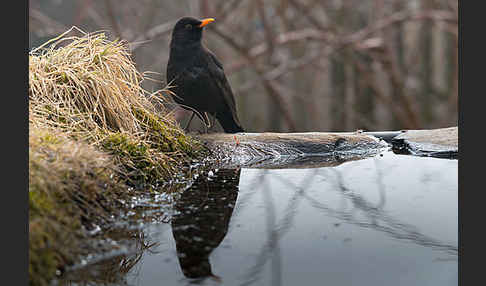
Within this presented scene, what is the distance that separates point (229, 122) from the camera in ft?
13.0

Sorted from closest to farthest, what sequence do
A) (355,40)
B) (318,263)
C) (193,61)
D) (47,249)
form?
(47,249)
(318,263)
(193,61)
(355,40)

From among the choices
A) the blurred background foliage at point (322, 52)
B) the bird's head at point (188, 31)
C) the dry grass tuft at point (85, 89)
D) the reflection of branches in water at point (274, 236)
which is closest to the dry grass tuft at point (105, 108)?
the dry grass tuft at point (85, 89)

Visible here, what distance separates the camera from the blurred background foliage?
7137 mm

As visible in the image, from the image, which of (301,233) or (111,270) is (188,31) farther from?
(111,270)

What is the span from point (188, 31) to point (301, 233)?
2227 millimetres

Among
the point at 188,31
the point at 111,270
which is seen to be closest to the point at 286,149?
the point at 188,31

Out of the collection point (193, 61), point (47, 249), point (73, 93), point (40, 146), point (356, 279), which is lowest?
point (356, 279)

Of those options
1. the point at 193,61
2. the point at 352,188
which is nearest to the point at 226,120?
the point at 193,61

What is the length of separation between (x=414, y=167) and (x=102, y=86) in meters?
1.88

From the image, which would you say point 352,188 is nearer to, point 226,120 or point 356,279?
point 356,279

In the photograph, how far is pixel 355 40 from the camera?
22.5 ft

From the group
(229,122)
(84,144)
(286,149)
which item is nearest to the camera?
(84,144)

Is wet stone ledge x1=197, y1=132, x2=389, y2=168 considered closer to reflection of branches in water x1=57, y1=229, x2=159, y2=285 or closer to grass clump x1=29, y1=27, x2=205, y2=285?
grass clump x1=29, y1=27, x2=205, y2=285

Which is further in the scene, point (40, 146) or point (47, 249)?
point (40, 146)
